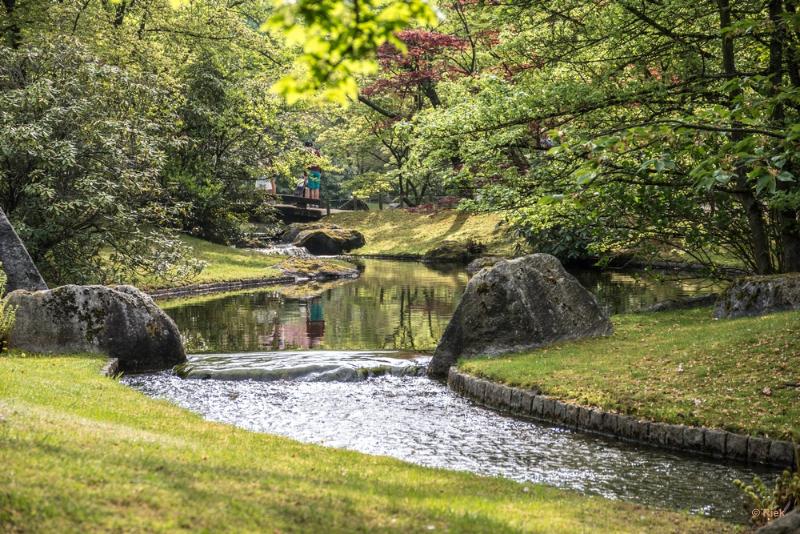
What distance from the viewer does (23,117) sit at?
74.4 feet

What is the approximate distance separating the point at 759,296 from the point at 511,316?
16.7 feet

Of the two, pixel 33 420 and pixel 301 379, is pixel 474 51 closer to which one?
pixel 301 379

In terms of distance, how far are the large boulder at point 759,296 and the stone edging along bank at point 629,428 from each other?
19.5 feet

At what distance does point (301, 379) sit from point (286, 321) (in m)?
7.87

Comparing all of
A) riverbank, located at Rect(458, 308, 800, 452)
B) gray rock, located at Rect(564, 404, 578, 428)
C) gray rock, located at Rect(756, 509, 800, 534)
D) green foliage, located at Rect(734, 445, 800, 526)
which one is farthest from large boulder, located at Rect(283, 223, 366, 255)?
gray rock, located at Rect(756, 509, 800, 534)

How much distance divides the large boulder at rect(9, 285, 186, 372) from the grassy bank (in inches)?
596

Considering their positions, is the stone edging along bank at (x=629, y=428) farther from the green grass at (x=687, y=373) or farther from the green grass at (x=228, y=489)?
the green grass at (x=228, y=489)

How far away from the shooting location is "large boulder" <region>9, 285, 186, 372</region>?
15.2 m

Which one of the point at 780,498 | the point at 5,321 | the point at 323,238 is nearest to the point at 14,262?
the point at 5,321

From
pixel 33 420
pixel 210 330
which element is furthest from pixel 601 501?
pixel 210 330

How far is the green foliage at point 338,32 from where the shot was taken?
5832 millimetres

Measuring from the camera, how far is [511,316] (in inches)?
618

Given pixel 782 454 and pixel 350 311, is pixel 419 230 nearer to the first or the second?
pixel 350 311

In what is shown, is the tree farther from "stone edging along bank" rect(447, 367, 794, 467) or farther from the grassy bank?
the grassy bank
